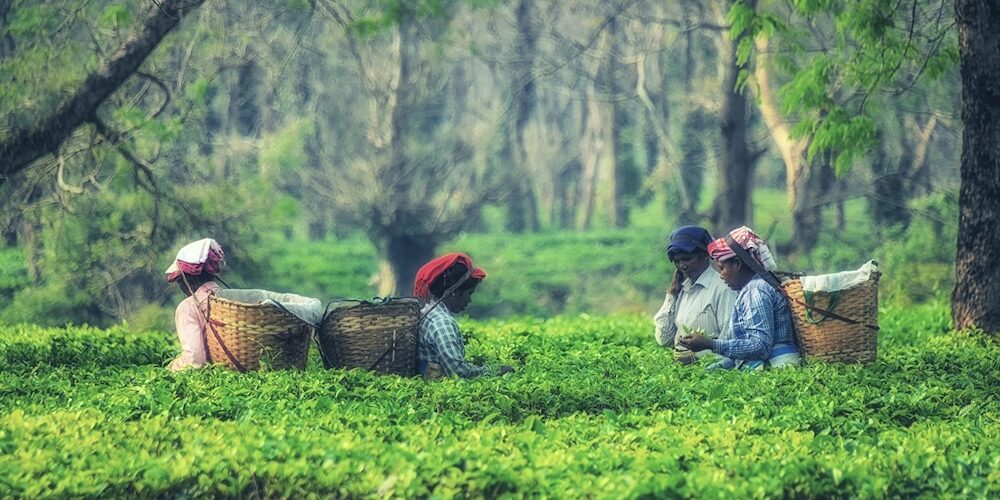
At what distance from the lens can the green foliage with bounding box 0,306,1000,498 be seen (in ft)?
18.3

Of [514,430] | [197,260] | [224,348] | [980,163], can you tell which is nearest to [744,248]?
[514,430]

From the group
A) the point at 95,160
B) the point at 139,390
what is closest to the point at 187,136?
the point at 95,160

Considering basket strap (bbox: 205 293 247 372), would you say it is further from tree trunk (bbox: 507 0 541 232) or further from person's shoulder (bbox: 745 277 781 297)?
tree trunk (bbox: 507 0 541 232)

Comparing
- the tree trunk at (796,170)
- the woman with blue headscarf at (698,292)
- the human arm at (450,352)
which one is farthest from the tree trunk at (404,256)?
the human arm at (450,352)

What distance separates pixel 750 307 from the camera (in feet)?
28.7

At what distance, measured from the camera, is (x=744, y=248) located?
8914 millimetres

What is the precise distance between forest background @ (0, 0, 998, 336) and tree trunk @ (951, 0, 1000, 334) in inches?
21.6

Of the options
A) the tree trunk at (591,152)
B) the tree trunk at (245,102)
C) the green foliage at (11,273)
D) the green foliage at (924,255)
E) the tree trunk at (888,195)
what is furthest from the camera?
the tree trunk at (591,152)

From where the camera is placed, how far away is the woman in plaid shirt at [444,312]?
8.48 metres

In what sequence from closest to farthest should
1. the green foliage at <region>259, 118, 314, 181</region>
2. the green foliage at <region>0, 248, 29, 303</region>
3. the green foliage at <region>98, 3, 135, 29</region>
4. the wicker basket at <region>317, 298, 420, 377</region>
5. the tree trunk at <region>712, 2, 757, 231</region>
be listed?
1. the wicker basket at <region>317, 298, 420, 377</region>
2. the green foliage at <region>98, 3, 135, 29</region>
3. the tree trunk at <region>712, 2, 757, 231</region>
4. the green foliage at <region>0, 248, 29, 303</region>
5. the green foliage at <region>259, 118, 314, 181</region>

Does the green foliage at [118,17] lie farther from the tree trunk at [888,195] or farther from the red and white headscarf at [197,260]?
the tree trunk at [888,195]

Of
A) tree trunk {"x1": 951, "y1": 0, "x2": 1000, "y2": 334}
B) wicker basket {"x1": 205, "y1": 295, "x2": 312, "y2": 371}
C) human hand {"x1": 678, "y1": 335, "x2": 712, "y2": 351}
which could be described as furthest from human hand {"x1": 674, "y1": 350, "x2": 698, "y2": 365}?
tree trunk {"x1": 951, "y1": 0, "x2": 1000, "y2": 334}

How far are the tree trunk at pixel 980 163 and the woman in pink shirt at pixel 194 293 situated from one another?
6376 millimetres

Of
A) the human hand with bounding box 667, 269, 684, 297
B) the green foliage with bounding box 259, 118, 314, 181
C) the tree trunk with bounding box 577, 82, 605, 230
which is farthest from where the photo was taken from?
the tree trunk with bounding box 577, 82, 605, 230
